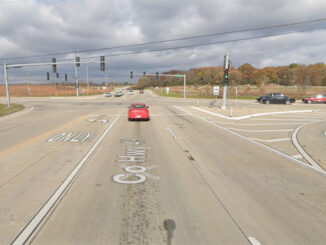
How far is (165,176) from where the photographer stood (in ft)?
19.9

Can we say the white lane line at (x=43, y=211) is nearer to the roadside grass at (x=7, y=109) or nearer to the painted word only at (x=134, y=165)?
the painted word only at (x=134, y=165)

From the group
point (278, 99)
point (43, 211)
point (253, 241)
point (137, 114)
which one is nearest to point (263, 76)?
point (278, 99)

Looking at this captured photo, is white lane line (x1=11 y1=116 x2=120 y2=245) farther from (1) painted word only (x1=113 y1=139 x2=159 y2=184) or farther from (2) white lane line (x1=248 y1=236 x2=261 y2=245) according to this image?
(2) white lane line (x1=248 y1=236 x2=261 y2=245)

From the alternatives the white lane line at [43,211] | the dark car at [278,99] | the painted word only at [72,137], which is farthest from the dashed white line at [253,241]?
the dark car at [278,99]

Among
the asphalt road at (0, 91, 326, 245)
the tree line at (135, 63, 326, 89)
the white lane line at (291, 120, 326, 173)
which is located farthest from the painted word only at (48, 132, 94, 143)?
the tree line at (135, 63, 326, 89)

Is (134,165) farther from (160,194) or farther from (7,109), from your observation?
(7,109)

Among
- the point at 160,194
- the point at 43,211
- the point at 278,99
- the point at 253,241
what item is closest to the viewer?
the point at 253,241

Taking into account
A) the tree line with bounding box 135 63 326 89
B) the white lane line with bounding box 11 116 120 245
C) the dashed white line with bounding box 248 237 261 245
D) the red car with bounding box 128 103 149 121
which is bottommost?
the dashed white line with bounding box 248 237 261 245

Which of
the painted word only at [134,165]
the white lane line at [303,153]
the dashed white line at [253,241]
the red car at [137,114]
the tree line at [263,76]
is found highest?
the tree line at [263,76]

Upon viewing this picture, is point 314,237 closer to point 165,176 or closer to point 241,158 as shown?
point 165,176

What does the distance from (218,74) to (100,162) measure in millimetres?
145705

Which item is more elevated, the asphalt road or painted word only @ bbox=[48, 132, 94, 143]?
the asphalt road

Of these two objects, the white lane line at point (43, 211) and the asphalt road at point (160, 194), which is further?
the asphalt road at point (160, 194)

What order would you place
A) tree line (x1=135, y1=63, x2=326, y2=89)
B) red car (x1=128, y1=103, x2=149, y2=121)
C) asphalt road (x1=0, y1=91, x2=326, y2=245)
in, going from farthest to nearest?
tree line (x1=135, y1=63, x2=326, y2=89), red car (x1=128, y1=103, x2=149, y2=121), asphalt road (x1=0, y1=91, x2=326, y2=245)
